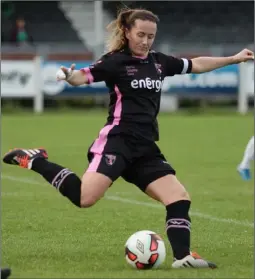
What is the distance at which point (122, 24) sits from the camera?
6.93m

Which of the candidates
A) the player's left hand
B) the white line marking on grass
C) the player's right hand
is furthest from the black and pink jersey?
the white line marking on grass

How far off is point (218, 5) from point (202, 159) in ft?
69.1

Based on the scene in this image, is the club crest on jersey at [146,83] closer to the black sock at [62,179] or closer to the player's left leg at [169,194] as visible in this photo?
the player's left leg at [169,194]

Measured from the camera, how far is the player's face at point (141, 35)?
6773 millimetres

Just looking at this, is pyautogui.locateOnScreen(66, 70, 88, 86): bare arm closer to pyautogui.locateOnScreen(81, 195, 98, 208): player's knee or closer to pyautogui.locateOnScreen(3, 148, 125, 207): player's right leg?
pyautogui.locateOnScreen(3, 148, 125, 207): player's right leg

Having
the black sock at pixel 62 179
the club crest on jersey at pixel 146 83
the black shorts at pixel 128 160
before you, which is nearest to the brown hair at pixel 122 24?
the club crest on jersey at pixel 146 83

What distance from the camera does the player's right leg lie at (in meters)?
6.70

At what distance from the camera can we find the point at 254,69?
26.1 metres

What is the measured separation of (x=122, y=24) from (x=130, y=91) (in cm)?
50

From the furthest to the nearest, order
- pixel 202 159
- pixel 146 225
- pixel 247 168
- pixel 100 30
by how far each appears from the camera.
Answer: pixel 100 30 → pixel 202 159 → pixel 247 168 → pixel 146 225

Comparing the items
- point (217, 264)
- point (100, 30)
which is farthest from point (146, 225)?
point (100, 30)

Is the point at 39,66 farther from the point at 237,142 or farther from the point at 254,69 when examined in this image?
the point at 237,142

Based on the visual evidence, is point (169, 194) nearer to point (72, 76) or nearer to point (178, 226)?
point (178, 226)

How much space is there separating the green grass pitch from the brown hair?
1562mm
